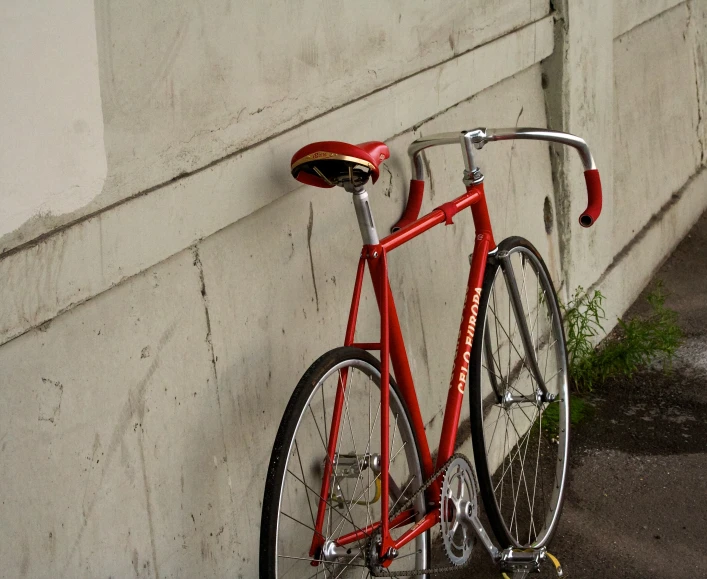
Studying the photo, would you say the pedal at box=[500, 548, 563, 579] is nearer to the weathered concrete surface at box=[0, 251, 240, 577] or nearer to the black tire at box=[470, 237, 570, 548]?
the black tire at box=[470, 237, 570, 548]

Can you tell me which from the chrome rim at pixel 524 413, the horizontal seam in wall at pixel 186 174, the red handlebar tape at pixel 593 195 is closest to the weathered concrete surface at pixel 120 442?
the horizontal seam in wall at pixel 186 174

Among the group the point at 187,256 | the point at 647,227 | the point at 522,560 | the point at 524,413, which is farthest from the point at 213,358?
the point at 647,227

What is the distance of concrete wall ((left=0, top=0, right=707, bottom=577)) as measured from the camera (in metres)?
1.87

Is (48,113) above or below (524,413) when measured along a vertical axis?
above

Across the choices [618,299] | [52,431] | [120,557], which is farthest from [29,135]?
[618,299]

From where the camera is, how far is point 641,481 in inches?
153

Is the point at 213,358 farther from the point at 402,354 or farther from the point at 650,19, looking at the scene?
the point at 650,19

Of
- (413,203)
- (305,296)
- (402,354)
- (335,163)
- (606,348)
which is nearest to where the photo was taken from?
(335,163)

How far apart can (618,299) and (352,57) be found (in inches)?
114

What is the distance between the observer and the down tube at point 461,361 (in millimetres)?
2781

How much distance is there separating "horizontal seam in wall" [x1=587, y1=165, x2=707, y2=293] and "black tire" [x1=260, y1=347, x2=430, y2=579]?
2.24 meters

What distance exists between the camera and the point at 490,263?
3016 millimetres

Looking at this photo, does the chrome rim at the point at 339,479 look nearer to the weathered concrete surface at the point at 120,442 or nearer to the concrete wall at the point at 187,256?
the concrete wall at the point at 187,256

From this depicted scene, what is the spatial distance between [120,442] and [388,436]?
593mm
